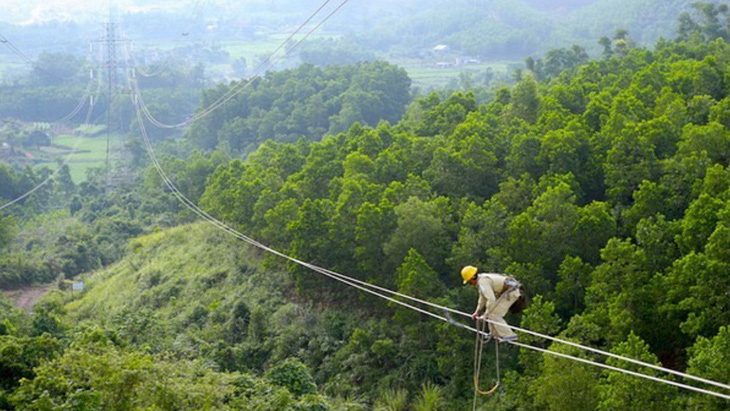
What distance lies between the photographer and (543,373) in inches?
685

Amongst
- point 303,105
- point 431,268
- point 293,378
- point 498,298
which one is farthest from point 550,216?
point 303,105

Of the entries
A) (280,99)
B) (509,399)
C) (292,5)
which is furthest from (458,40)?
(509,399)

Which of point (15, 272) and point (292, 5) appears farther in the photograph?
point (292, 5)

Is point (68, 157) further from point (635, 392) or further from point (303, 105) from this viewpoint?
point (635, 392)

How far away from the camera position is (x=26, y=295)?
3597cm

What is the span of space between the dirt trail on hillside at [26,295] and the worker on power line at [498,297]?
2721 cm

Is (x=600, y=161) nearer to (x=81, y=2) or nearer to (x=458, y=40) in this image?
(x=458, y=40)

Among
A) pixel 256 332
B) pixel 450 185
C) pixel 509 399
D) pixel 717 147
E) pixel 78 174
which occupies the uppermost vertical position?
pixel 717 147

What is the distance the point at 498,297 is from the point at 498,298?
103mm

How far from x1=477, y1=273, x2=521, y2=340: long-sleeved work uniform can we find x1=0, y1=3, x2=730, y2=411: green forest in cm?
496

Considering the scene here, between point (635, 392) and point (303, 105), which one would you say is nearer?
point (635, 392)

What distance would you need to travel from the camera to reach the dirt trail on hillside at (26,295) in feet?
113

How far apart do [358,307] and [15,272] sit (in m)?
19.2

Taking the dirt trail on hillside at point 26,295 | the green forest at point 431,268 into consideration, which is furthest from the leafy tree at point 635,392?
A: the dirt trail on hillside at point 26,295
